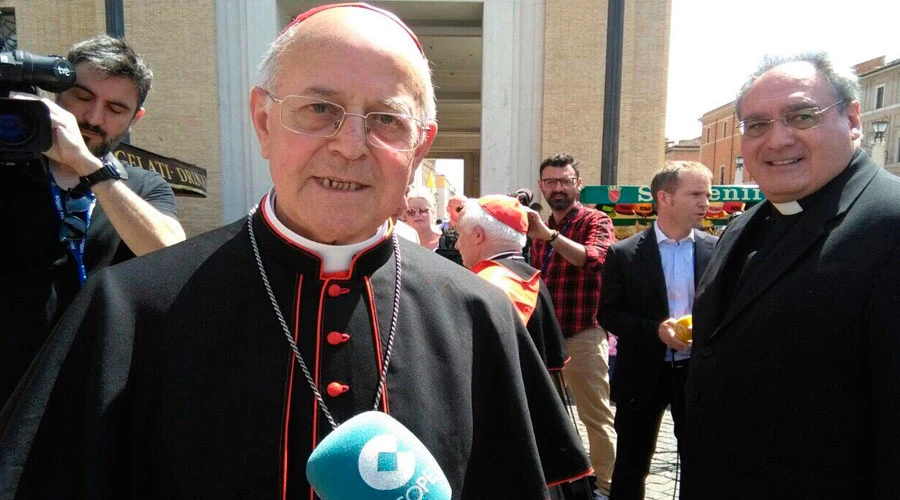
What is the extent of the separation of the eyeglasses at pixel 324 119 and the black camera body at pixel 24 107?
0.94 m

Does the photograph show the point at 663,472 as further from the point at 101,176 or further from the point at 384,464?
the point at 101,176

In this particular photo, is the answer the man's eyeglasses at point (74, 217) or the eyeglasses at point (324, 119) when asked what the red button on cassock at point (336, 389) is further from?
the man's eyeglasses at point (74, 217)

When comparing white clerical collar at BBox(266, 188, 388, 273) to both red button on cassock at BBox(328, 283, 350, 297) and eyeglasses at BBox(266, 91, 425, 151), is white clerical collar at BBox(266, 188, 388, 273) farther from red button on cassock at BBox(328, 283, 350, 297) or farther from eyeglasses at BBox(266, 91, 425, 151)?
eyeglasses at BBox(266, 91, 425, 151)

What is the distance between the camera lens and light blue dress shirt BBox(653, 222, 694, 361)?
3.72m

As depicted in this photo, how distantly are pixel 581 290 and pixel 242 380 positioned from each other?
355cm

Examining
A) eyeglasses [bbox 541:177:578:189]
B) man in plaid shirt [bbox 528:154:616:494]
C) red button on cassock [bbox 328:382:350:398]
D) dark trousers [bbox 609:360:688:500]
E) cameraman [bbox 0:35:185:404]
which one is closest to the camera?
red button on cassock [bbox 328:382:350:398]

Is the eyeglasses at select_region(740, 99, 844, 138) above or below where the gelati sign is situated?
below

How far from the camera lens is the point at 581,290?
4469mm

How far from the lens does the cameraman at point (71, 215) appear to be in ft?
6.06

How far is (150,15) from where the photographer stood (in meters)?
14.0

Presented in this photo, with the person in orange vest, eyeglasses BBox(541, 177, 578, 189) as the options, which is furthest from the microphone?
eyeglasses BBox(541, 177, 578, 189)

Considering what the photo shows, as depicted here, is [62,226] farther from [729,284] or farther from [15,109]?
[729,284]

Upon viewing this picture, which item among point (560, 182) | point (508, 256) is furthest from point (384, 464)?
point (560, 182)

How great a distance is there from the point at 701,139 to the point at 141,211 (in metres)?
70.0
